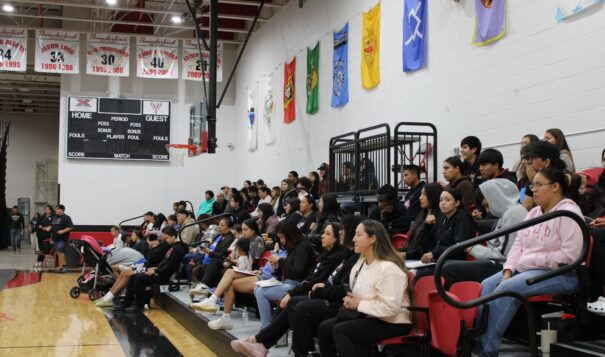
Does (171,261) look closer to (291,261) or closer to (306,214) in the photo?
(306,214)

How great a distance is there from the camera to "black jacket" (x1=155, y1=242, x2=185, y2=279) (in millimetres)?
9977

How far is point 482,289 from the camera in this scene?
155 inches

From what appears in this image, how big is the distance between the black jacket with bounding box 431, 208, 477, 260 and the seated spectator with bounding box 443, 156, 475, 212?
770mm

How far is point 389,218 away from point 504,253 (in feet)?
6.62

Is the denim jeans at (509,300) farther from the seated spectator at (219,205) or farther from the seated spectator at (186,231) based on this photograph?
the seated spectator at (219,205)

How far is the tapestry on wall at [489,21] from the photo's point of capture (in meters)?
7.02

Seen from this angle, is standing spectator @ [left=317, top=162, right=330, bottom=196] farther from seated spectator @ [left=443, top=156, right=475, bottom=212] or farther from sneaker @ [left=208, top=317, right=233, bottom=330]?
seated spectator @ [left=443, top=156, right=475, bottom=212]

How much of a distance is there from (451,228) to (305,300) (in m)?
1.19

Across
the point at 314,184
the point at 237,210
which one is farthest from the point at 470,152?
the point at 237,210

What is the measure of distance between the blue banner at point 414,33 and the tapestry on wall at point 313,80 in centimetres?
352

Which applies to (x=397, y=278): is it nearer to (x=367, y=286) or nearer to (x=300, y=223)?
(x=367, y=286)

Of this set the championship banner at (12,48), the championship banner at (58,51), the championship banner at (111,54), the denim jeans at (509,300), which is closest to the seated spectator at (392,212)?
the denim jeans at (509,300)

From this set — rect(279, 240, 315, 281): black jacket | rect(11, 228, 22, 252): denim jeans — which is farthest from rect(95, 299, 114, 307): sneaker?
rect(11, 228, 22, 252): denim jeans

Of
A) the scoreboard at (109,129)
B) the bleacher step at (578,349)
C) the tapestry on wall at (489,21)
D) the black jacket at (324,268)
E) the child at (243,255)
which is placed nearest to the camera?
the bleacher step at (578,349)
